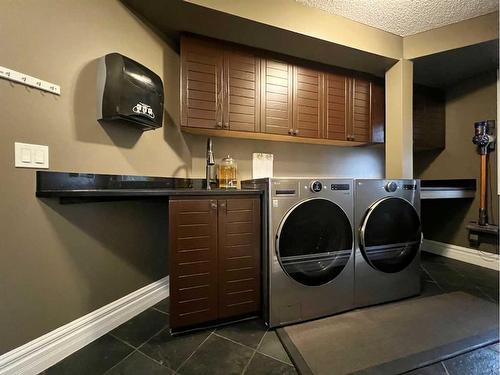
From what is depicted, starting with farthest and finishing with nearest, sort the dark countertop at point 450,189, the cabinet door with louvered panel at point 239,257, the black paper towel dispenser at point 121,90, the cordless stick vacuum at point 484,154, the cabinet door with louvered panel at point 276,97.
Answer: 1. the cordless stick vacuum at point 484,154
2. the dark countertop at point 450,189
3. the cabinet door with louvered panel at point 276,97
4. the cabinet door with louvered panel at point 239,257
5. the black paper towel dispenser at point 121,90

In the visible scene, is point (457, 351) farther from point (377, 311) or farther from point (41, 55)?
point (41, 55)

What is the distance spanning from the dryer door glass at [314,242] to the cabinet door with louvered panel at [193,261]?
1.46 feet

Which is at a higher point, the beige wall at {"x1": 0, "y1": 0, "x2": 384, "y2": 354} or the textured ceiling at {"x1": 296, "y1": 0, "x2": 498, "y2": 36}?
the textured ceiling at {"x1": 296, "y1": 0, "x2": 498, "y2": 36}

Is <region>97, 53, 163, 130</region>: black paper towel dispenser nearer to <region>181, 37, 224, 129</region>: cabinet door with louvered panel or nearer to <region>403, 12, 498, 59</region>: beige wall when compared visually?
<region>181, 37, 224, 129</region>: cabinet door with louvered panel

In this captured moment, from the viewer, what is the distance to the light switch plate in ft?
3.48

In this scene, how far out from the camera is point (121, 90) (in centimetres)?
132

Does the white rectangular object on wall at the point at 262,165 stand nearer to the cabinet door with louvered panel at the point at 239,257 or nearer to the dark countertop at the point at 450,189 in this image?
the cabinet door with louvered panel at the point at 239,257

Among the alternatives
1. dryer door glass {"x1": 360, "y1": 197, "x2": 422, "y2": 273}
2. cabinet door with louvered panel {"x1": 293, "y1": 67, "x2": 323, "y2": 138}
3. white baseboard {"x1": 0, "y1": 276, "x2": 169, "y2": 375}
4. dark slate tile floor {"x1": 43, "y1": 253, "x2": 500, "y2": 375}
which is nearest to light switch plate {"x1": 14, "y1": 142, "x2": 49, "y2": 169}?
white baseboard {"x1": 0, "y1": 276, "x2": 169, "y2": 375}

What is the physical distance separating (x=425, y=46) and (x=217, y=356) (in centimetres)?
303

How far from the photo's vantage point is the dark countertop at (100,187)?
1.13 meters

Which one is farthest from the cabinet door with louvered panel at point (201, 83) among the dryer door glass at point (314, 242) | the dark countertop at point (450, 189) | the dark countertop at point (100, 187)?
the dark countertop at point (450, 189)

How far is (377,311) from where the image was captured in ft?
5.47

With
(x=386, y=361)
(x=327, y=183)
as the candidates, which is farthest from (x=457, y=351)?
(x=327, y=183)

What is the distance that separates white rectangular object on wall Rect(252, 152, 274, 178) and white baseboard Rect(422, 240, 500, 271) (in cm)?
250
